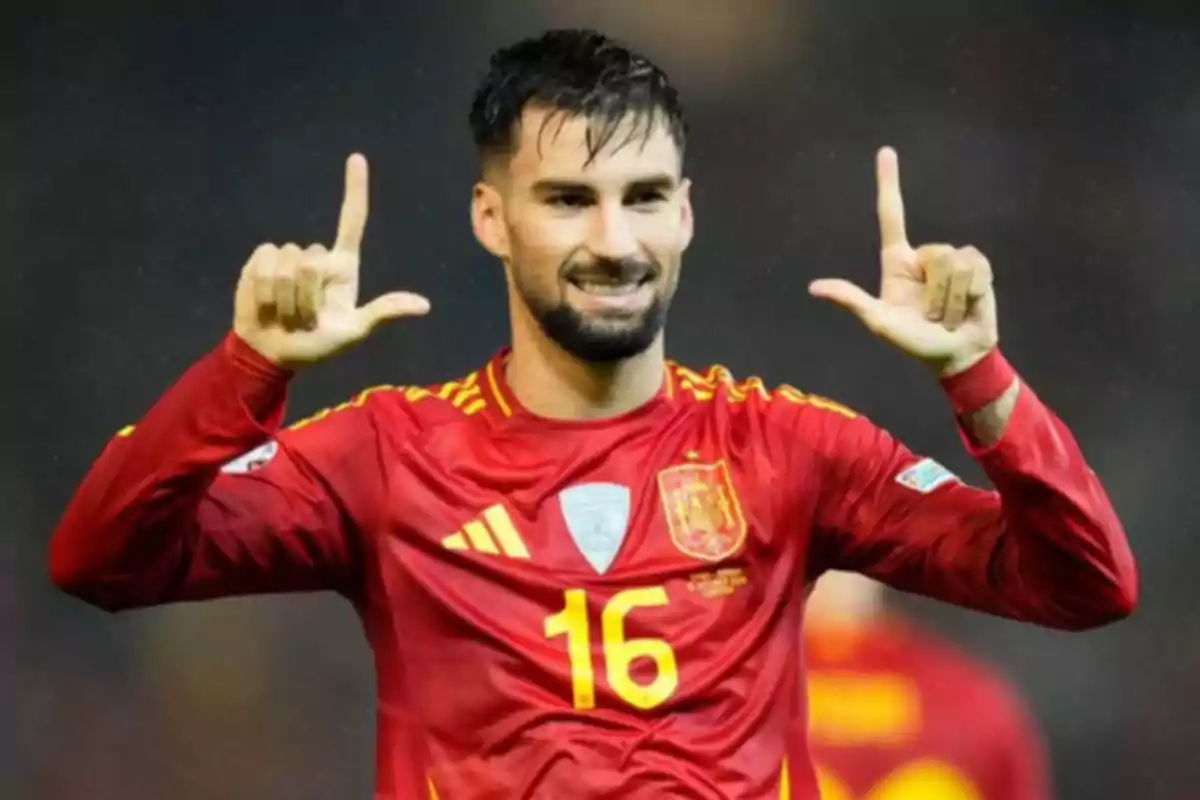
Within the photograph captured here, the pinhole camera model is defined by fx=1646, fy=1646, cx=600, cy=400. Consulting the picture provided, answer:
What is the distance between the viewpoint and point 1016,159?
81.7 inches

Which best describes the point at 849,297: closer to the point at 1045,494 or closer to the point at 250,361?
the point at 1045,494

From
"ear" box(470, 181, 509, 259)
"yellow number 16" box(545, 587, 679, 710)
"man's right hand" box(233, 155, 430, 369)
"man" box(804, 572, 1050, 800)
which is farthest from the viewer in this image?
"man" box(804, 572, 1050, 800)

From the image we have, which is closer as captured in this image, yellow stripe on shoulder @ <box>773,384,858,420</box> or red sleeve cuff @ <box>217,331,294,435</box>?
red sleeve cuff @ <box>217,331,294,435</box>

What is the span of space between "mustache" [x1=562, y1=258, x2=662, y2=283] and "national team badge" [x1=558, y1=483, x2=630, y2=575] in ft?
0.56

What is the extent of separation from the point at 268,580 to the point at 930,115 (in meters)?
1.12

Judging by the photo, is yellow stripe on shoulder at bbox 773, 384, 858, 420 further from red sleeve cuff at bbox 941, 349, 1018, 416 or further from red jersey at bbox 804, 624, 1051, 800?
red jersey at bbox 804, 624, 1051, 800

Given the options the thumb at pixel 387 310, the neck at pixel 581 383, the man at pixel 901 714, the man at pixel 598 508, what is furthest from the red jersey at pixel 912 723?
the thumb at pixel 387 310

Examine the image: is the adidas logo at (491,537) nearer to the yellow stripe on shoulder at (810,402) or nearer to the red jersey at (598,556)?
the red jersey at (598,556)

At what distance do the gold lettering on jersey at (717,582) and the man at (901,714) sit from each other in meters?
0.65

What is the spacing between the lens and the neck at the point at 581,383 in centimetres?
140

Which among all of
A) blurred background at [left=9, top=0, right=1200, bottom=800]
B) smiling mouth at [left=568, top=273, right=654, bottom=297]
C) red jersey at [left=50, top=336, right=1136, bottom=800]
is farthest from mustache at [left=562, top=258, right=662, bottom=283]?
blurred background at [left=9, top=0, right=1200, bottom=800]

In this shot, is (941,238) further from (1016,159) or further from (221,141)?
(221,141)

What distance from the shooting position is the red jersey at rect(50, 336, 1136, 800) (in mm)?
1242

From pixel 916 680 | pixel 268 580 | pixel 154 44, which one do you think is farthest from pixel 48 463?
pixel 916 680
